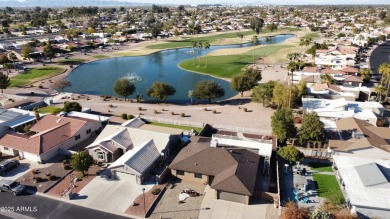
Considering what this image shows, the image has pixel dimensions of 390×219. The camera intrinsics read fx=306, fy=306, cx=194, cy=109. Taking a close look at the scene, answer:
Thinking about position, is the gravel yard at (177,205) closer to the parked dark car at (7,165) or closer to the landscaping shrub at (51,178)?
the landscaping shrub at (51,178)

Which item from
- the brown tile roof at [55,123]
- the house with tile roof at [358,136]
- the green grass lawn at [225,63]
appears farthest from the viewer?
the green grass lawn at [225,63]

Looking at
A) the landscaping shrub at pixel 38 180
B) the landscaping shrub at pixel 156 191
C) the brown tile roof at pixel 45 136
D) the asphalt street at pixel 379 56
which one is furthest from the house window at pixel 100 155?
the asphalt street at pixel 379 56

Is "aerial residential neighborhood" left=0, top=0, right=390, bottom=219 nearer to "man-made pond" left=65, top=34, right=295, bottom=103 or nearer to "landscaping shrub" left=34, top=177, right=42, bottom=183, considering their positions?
"landscaping shrub" left=34, top=177, right=42, bottom=183

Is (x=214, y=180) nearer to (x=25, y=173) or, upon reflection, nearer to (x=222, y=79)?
(x=25, y=173)

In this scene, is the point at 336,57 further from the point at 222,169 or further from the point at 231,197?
the point at 231,197

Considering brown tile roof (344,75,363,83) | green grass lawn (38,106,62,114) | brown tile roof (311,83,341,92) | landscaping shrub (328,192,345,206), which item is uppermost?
brown tile roof (344,75,363,83)

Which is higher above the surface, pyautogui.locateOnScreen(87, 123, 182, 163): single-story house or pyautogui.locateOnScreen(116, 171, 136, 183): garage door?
pyautogui.locateOnScreen(87, 123, 182, 163): single-story house

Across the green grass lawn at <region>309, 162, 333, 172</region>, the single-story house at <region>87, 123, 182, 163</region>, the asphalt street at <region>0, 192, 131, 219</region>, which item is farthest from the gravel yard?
the green grass lawn at <region>309, 162, 333, 172</region>
